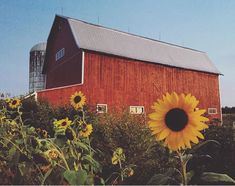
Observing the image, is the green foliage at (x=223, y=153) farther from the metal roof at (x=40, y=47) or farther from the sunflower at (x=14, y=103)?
the metal roof at (x=40, y=47)

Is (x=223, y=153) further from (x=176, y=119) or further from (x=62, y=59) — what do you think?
(x=62, y=59)

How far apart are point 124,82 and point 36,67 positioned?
62.6 feet

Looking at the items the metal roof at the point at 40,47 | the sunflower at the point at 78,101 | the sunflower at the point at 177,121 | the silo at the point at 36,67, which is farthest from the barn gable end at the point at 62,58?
the sunflower at the point at 177,121

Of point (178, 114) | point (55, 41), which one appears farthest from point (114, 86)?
point (178, 114)

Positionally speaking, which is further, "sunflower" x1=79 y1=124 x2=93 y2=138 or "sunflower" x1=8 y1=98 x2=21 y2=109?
"sunflower" x1=8 y1=98 x2=21 y2=109

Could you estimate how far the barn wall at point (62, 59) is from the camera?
63.5 ft

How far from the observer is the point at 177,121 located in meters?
1.68

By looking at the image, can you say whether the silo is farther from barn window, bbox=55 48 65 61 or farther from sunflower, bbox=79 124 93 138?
sunflower, bbox=79 124 93 138

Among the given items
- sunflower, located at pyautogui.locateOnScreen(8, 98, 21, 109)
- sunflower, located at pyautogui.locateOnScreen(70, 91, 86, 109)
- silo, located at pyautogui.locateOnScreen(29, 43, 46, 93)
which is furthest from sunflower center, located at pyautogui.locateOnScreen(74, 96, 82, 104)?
silo, located at pyautogui.locateOnScreen(29, 43, 46, 93)

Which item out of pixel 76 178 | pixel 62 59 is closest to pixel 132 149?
pixel 76 178

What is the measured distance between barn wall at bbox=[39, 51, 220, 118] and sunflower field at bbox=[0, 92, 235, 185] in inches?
425

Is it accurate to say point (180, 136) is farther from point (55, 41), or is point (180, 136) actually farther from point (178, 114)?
point (55, 41)

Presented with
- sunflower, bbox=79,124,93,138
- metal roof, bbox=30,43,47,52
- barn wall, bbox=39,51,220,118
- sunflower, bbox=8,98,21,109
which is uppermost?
metal roof, bbox=30,43,47,52

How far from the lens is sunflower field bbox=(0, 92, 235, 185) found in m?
1.67
